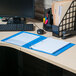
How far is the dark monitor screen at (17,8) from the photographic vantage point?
1.95 metres

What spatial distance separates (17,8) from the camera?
1982 mm

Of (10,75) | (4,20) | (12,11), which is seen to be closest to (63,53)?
(12,11)

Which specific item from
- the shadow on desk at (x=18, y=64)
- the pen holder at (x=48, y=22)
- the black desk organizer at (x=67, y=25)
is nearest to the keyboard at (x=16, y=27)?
the pen holder at (x=48, y=22)

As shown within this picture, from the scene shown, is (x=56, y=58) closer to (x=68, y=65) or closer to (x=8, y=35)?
(x=68, y=65)

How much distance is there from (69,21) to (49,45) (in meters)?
0.36

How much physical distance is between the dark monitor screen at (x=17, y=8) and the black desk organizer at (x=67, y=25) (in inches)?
18.8

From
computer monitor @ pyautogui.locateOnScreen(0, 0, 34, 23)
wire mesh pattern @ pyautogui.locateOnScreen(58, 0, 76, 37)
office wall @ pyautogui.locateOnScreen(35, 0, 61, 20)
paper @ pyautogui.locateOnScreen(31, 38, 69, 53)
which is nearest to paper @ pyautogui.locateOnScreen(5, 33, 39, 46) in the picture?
paper @ pyautogui.locateOnScreen(31, 38, 69, 53)

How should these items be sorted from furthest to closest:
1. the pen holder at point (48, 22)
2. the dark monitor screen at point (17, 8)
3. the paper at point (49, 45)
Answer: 1. the dark monitor screen at point (17, 8)
2. the pen holder at point (48, 22)
3. the paper at point (49, 45)

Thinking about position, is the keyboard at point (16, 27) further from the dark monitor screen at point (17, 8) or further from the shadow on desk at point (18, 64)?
the shadow on desk at point (18, 64)

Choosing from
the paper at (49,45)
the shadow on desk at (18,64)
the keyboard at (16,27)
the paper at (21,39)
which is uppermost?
the keyboard at (16,27)

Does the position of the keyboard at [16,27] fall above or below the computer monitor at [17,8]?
below

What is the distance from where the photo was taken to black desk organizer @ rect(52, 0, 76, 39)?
1.57 meters

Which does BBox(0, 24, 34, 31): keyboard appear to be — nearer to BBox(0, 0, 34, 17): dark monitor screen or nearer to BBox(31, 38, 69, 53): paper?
BBox(0, 0, 34, 17): dark monitor screen

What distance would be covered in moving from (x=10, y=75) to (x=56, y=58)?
4.22ft
